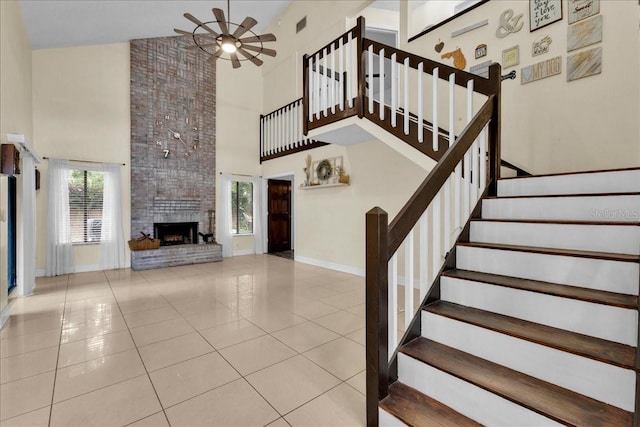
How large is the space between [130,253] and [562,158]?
774 cm

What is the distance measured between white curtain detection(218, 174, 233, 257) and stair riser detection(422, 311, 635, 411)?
6.57 metres

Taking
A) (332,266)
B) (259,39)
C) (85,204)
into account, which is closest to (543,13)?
(259,39)

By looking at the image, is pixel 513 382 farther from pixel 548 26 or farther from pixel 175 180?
pixel 175 180

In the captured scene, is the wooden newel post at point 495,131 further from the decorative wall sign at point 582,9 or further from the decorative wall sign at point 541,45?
the decorative wall sign at point 582,9

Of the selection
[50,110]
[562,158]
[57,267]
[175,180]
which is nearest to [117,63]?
[50,110]

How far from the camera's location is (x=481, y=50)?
4.04 metres

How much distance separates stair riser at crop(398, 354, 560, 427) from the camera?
1372 mm

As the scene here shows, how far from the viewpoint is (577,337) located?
1551mm

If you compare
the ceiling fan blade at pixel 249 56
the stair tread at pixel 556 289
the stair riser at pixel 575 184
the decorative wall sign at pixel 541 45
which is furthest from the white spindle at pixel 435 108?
the ceiling fan blade at pixel 249 56

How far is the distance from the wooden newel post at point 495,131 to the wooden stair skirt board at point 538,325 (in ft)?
1.62

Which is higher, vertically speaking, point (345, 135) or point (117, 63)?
point (117, 63)

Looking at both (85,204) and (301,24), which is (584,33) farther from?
(85,204)

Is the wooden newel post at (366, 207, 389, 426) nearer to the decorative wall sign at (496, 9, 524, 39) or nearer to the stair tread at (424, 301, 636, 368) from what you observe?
the stair tread at (424, 301, 636, 368)

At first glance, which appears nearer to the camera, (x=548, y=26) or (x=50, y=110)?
(x=548, y=26)
